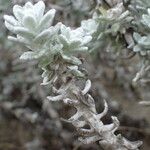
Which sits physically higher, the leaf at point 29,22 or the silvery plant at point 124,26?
the leaf at point 29,22

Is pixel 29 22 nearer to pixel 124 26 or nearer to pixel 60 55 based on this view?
pixel 60 55

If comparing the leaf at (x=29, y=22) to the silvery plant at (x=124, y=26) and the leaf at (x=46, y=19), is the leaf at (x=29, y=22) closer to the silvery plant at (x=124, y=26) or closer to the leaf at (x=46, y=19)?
the leaf at (x=46, y=19)

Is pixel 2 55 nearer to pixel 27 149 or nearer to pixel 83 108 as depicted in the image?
pixel 27 149

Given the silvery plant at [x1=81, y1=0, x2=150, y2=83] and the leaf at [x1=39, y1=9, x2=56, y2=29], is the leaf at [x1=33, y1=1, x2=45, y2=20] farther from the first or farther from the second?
the silvery plant at [x1=81, y1=0, x2=150, y2=83]

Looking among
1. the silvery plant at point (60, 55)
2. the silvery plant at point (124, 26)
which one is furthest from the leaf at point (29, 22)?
the silvery plant at point (124, 26)

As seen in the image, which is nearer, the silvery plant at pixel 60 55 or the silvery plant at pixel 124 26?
the silvery plant at pixel 60 55

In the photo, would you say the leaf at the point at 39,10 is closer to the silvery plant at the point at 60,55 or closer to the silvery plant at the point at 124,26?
the silvery plant at the point at 60,55

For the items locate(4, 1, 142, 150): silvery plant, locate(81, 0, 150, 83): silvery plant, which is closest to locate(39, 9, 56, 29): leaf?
locate(4, 1, 142, 150): silvery plant

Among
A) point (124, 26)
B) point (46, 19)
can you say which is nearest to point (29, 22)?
point (46, 19)

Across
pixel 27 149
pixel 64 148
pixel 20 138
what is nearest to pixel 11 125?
pixel 20 138
